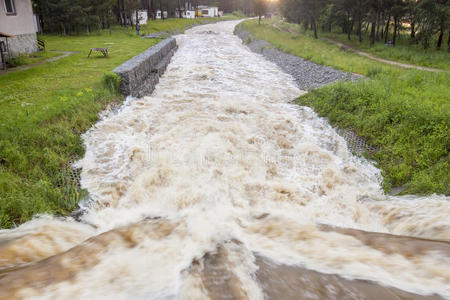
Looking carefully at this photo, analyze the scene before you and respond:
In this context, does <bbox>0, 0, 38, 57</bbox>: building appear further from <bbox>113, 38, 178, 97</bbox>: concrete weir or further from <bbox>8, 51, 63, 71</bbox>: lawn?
<bbox>113, 38, 178, 97</bbox>: concrete weir

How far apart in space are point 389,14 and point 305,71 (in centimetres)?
1713

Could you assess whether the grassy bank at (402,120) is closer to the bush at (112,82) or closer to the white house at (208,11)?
the bush at (112,82)

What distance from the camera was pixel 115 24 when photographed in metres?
44.2

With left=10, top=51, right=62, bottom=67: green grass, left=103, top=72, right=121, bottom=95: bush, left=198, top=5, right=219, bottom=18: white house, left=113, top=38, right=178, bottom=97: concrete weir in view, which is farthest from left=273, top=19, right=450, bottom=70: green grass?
left=198, top=5, right=219, bottom=18: white house

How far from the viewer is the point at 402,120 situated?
8273 mm

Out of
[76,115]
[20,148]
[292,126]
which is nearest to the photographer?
[20,148]

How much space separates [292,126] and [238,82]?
22.9 feet

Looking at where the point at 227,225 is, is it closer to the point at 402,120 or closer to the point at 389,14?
the point at 402,120

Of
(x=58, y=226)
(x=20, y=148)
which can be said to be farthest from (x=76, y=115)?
(x=58, y=226)

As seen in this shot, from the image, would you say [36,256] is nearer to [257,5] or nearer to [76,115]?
[76,115]

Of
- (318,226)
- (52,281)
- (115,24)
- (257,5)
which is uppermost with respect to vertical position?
(257,5)

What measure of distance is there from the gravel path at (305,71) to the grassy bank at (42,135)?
9.64 m

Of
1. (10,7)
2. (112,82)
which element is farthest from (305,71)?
(10,7)

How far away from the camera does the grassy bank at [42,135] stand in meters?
5.48
